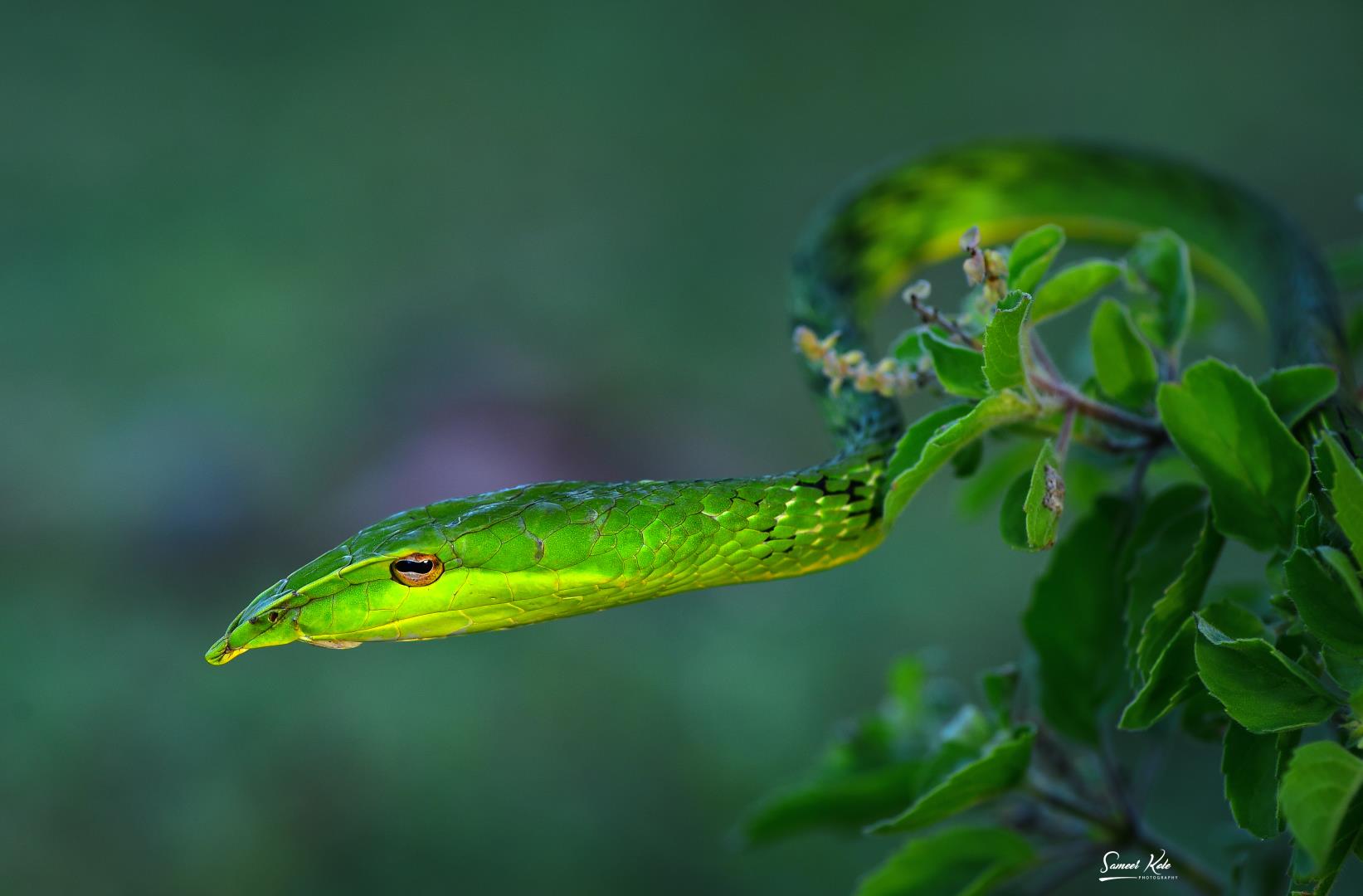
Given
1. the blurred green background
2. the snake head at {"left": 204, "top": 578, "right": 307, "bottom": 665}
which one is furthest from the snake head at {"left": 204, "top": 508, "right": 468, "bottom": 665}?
the blurred green background

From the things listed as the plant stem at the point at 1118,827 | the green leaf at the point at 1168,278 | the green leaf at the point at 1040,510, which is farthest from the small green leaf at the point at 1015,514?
the plant stem at the point at 1118,827

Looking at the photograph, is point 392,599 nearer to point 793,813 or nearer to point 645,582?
point 645,582

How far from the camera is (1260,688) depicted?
0.67 meters

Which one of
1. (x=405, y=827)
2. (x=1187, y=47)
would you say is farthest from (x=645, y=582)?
(x=1187, y=47)

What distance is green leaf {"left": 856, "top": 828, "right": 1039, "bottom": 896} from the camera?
101 cm

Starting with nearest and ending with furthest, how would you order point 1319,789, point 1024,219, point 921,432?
Answer: 1. point 1319,789
2. point 921,432
3. point 1024,219

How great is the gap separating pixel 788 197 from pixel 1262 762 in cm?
476

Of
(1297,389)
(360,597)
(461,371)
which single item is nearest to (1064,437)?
(1297,389)

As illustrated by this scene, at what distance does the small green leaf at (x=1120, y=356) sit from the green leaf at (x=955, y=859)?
45cm

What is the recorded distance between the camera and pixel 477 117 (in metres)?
5.36

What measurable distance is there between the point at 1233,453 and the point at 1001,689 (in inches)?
12.0

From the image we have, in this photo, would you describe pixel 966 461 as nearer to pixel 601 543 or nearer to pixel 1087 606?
pixel 1087 606

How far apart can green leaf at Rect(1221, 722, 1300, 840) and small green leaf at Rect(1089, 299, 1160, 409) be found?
29cm

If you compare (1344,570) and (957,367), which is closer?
(1344,570)
